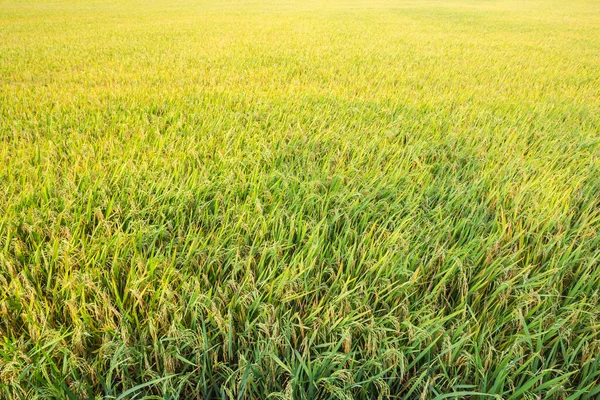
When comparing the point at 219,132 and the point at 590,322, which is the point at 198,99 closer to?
the point at 219,132

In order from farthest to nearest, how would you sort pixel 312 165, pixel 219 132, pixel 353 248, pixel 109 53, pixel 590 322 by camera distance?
pixel 109 53
pixel 219 132
pixel 312 165
pixel 353 248
pixel 590 322

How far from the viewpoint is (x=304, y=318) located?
116 centimetres

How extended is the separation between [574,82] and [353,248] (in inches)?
238

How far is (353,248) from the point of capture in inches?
54.6

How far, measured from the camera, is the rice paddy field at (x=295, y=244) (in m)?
1.00

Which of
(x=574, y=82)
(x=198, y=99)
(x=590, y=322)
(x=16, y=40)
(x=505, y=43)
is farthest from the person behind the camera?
(x=505, y=43)

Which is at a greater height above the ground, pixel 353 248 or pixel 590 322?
pixel 353 248

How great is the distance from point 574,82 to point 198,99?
569 centimetres

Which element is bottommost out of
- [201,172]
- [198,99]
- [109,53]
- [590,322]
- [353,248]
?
[590,322]

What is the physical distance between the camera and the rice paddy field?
1.00m

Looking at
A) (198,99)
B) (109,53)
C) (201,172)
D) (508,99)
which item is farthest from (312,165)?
(109,53)

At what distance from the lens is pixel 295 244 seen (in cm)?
142

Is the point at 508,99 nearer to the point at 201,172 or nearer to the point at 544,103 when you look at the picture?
the point at 544,103

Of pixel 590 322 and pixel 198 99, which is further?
pixel 198 99
